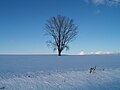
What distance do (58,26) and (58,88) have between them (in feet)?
117

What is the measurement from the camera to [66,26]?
43969mm

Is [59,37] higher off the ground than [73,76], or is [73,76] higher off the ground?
[59,37]

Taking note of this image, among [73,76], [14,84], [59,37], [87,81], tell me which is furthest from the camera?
[59,37]

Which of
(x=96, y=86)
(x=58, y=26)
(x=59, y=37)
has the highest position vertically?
(x=58, y=26)

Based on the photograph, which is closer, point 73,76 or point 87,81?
point 87,81

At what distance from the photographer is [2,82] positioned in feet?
29.0

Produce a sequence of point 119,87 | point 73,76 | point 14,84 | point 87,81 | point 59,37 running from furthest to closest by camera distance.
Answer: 1. point 59,37
2. point 73,76
3. point 87,81
4. point 119,87
5. point 14,84

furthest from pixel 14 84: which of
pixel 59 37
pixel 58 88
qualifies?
pixel 59 37

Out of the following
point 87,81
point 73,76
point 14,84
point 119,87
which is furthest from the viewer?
point 73,76

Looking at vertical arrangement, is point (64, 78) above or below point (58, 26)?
below

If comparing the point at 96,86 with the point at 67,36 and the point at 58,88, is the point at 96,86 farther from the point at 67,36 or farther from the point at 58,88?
the point at 67,36

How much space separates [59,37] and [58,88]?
3465 cm

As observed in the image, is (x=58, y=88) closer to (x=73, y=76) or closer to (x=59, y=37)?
(x=73, y=76)

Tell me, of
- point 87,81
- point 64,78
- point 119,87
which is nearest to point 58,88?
point 64,78
